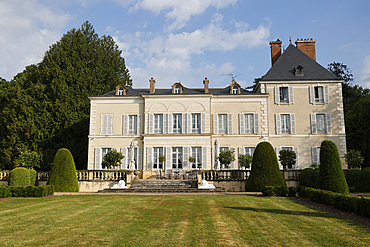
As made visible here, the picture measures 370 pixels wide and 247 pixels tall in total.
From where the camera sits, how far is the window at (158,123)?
23297 mm

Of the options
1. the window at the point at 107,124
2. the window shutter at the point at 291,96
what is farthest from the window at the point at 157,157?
the window shutter at the point at 291,96

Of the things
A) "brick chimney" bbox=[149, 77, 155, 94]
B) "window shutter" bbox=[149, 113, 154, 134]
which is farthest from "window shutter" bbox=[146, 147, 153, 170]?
"brick chimney" bbox=[149, 77, 155, 94]

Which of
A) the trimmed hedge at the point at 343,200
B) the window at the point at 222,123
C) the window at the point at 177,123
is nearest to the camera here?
the trimmed hedge at the point at 343,200

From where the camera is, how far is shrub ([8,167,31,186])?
1620cm

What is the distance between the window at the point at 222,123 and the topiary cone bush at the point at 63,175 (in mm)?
11801

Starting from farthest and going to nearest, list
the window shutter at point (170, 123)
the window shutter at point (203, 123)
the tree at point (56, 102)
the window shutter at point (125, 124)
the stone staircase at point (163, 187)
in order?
the tree at point (56, 102), the window shutter at point (125, 124), the window shutter at point (170, 123), the window shutter at point (203, 123), the stone staircase at point (163, 187)

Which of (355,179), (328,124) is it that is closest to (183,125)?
(328,124)

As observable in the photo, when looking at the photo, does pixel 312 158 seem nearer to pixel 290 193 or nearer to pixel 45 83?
pixel 290 193

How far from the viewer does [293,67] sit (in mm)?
24938

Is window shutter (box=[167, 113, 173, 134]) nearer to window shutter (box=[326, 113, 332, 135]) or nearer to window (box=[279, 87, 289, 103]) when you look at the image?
window (box=[279, 87, 289, 103])

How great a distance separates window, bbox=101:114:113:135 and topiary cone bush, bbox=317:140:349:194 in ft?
55.7

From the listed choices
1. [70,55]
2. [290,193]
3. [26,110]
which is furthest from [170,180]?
[70,55]

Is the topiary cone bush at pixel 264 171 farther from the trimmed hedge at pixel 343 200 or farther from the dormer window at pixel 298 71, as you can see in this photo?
the dormer window at pixel 298 71

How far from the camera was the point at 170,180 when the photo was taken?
18422 mm
